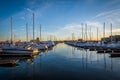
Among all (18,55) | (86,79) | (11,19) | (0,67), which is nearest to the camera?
(86,79)

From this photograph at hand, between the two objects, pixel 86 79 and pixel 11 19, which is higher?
pixel 11 19

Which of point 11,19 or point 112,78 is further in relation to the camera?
point 11,19

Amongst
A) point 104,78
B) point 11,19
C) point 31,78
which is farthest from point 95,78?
point 11,19

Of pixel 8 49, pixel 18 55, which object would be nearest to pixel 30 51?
pixel 18 55

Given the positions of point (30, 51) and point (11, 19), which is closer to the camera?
point (30, 51)

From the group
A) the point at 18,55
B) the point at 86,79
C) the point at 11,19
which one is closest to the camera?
the point at 86,79

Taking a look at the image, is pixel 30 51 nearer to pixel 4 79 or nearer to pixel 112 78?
pixel 4 79

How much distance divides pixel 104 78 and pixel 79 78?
296 centimetres

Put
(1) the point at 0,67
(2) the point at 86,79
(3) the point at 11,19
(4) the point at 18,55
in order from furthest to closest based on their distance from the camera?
(3) the point at 11,19 < (4) the point at 18,55 < (1) the point at 0,67 < (2) the point at 86,79

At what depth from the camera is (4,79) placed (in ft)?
56.7

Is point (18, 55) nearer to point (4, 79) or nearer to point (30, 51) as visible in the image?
point (30, 51)

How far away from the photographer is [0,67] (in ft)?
78.2

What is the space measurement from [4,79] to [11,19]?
31021 millimetres

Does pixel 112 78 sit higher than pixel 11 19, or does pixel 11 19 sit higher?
pixel 11 19
